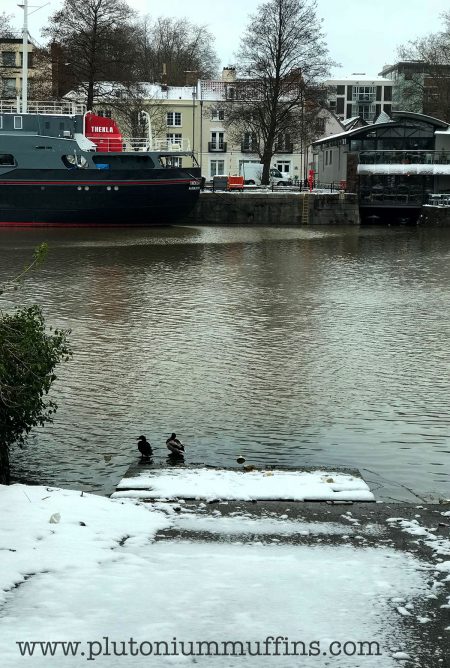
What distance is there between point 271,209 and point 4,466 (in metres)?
42.8

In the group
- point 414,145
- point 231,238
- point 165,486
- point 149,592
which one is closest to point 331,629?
point 149,592

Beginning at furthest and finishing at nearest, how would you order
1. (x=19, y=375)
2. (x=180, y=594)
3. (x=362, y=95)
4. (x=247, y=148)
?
(x=362, y=95)
(x=247, y=148)
(x=19, y=375)
(x=180, y=594)

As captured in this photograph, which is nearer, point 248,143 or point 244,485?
point 244,485

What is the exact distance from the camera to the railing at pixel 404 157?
55.3 metres

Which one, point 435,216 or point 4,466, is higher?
point 435,216

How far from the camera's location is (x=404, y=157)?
5581cm

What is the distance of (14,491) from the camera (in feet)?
27.3

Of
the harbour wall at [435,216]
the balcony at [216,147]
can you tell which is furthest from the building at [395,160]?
the balcony at [216,147]

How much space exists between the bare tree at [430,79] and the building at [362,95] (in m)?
13.8

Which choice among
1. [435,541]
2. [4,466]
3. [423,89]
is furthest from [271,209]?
[435,541]

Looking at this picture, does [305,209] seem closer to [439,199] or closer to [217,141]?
[439,199]

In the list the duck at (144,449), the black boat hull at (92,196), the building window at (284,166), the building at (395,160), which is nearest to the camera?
the duck at (144,449)

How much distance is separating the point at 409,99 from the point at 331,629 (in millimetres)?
96026

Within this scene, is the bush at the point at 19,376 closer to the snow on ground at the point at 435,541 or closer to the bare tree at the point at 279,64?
the snow on ground at the point at 435,541
